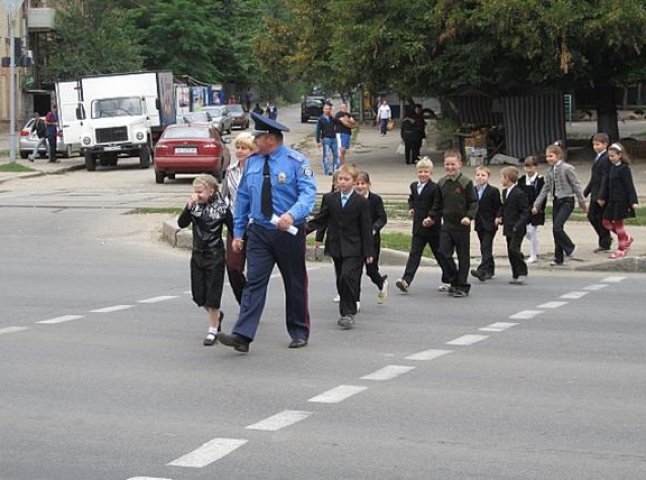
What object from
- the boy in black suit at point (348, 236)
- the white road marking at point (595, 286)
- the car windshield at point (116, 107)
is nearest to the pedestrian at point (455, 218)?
the white road marking at point (595, 286)

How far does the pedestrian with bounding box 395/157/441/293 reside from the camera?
13734 mm

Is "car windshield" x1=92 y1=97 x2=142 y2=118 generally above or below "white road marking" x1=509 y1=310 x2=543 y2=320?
A: above

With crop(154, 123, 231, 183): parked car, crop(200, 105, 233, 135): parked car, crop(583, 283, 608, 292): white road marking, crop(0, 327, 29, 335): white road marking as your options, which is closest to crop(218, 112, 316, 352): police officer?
crop(0, 327, 29, 335): white road marking

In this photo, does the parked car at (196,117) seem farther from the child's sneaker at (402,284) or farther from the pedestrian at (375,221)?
the pedestrian at (375,221)

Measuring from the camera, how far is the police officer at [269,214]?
996 centimetres

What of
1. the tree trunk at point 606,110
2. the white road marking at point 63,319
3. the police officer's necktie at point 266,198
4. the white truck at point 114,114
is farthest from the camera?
the white truck at point 114,114

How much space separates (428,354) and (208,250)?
6.69 ft

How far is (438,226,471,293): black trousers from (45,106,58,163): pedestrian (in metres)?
28.1

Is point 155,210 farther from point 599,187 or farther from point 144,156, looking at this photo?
point 144,156

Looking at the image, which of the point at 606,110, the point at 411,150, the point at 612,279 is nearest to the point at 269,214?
the point at 612,279

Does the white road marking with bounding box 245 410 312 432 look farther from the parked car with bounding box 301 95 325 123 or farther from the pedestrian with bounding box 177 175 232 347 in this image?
the parked car with bounding box 301 95 325 123

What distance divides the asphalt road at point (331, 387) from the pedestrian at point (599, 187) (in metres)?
2.24

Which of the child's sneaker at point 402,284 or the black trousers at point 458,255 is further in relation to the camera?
the child's sneaker at point 402,284

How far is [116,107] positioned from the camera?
39.0 m
